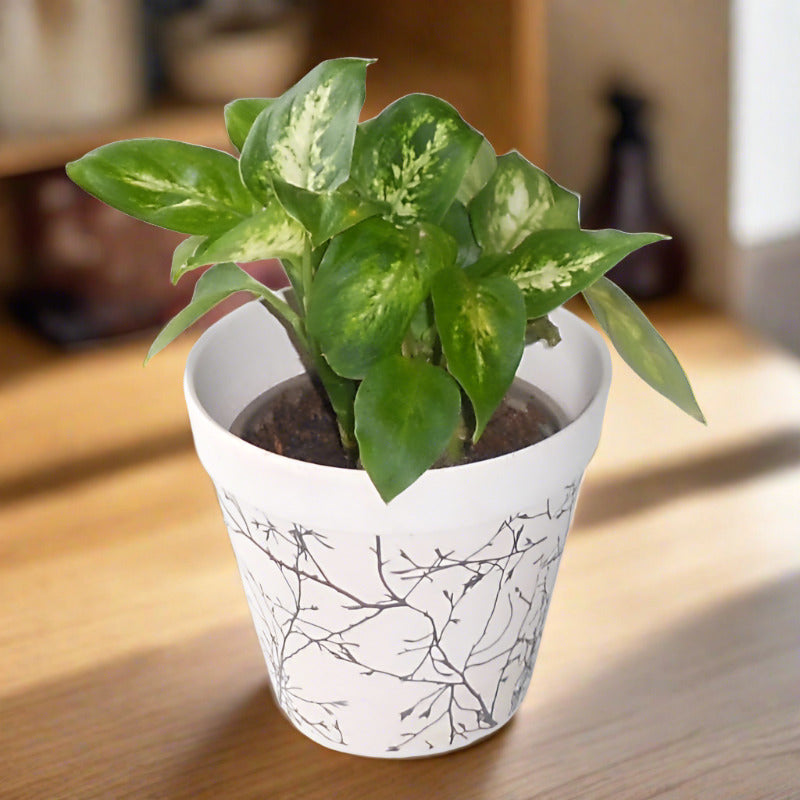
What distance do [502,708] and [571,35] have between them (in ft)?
2.99

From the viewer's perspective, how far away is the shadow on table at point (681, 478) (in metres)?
0.76

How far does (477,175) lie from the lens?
501mm

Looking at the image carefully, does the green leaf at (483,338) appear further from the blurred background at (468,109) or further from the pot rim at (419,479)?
the blurred background at (468,109)

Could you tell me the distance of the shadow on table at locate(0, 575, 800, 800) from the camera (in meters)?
0.56

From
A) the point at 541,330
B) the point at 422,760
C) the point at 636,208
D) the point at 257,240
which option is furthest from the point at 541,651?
the point at 636,208

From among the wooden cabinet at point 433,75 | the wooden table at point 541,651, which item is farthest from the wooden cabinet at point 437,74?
the wooden table at point 541,651

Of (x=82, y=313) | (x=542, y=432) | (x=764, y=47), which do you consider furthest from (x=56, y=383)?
(x=764, y=47)

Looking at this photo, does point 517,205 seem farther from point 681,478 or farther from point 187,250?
point 681,478

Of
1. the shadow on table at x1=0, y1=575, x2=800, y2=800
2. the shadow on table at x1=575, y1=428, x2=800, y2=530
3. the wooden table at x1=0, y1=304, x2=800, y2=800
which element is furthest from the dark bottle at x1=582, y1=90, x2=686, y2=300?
the shadow on table at x1=0, y1=575, x2=800, y2=800

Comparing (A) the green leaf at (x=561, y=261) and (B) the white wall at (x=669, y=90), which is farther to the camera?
(B) the white wall at (x=669, y=90)

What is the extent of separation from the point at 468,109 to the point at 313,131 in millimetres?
745

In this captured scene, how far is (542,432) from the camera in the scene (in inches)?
20.9

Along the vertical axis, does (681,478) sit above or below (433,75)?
below

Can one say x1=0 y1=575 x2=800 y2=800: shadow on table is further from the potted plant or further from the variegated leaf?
the variegated leaf
